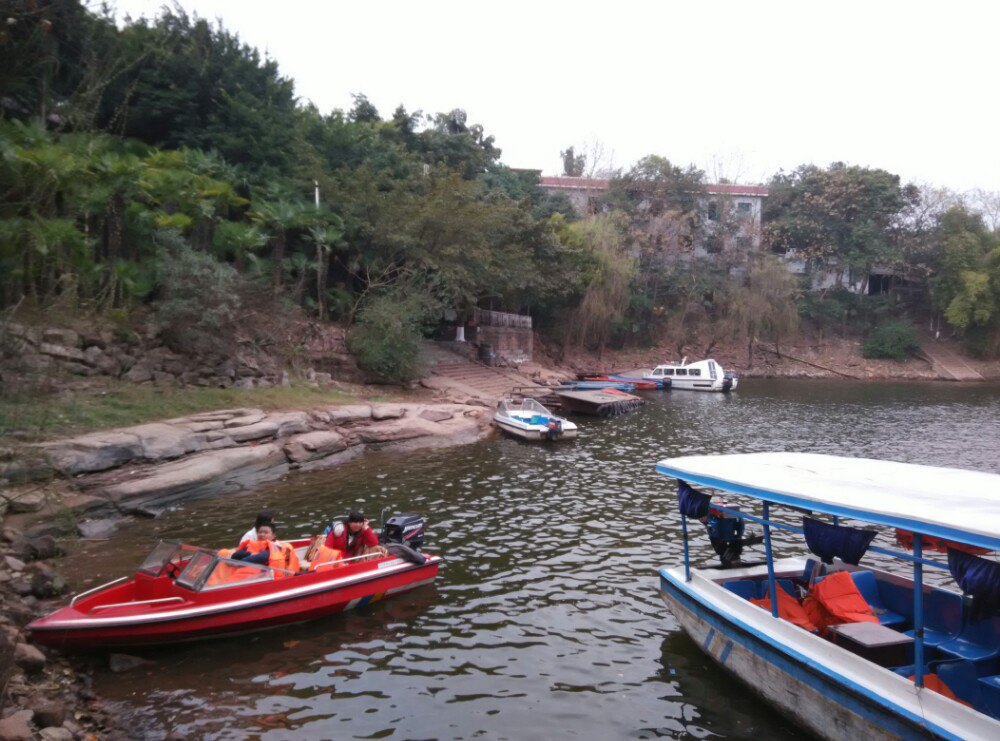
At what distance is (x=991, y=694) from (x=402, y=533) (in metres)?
8.02

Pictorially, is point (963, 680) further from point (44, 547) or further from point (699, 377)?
point (699, 377)

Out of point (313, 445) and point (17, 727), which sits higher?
point (313, 445)

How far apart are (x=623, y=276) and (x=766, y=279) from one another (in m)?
11.6

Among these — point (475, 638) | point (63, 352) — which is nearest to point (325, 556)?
point (475, 638)

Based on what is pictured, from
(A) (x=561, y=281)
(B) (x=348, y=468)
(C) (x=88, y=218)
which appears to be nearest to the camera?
(B) (x=348, y=468)

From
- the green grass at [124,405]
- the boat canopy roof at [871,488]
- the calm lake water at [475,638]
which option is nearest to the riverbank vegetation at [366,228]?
the green grass at [124,405]

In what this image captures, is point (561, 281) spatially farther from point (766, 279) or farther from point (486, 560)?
point (486, 560)

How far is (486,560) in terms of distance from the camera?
11.6 meters

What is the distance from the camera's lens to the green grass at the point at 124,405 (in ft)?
41.5

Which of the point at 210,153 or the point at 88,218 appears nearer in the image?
the point at 88,218

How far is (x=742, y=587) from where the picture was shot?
8531 mm

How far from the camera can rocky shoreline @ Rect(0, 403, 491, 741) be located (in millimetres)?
6996

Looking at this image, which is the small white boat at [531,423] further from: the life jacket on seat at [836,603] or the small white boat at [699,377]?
the small white boat at [699,377]

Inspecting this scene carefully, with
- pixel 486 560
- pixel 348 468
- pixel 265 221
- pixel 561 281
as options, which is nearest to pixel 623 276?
pixel 561 281
